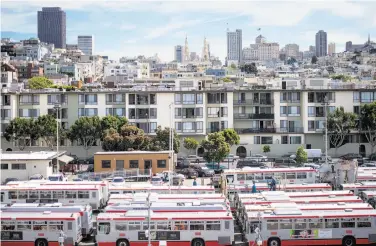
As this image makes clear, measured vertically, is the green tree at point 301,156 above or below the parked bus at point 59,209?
above

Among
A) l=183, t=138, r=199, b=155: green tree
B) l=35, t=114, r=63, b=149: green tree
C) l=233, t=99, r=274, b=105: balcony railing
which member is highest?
l=233, t=99, r=274, b=105: balcony railing

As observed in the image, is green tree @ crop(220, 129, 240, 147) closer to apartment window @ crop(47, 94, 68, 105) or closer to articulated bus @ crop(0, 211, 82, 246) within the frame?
apartment window @ crop(47, 94, 68, 105)

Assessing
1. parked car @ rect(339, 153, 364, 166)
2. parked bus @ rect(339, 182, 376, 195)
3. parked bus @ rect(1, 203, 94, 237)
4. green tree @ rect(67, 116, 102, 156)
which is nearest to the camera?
parked bus @ rect(1, 203, 94, 237)

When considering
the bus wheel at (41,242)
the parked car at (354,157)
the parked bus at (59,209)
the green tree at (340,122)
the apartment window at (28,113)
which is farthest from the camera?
the apartment window at (28,113)

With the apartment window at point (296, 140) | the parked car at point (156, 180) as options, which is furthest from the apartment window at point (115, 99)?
the parked car at point (156, 180)

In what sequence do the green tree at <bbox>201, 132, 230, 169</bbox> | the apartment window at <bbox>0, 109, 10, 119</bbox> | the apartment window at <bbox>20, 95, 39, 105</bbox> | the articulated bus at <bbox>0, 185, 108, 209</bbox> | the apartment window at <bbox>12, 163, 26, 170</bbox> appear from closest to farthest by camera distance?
the articulated bus at <bbox>0, 185, 108, 209</bbox>
the apartment window at <bbox>12, 163, 26, 170</bbox>
the green tree at <bbox>201, 132, 230, 169</bbox>
the apartment window at <bbox>0, 109, 10, 119</bbox>
the apartment window at <bbox>20, 95, 39, 105</bbox>

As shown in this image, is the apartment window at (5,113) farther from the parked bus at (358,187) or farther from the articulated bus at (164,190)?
the parked bus at (358,187)

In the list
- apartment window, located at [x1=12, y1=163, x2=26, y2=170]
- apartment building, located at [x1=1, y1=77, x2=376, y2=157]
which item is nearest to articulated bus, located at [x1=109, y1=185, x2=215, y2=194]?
apartment window, located at [x1=12, y1=163, x2=26, y2=170]
